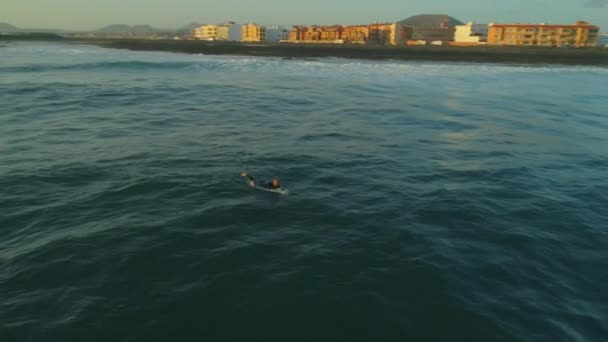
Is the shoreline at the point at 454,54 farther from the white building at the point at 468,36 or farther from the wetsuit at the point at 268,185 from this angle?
the wetsuit at the point at 268,185

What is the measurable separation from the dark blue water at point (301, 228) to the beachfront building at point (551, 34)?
139783mm

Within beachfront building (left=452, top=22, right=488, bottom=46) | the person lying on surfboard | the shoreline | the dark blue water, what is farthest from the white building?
the person lying on surfboard

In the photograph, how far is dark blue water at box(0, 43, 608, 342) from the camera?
11297 mm

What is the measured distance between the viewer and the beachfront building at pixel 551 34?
5901 inches

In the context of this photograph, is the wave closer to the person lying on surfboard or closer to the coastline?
the coastline

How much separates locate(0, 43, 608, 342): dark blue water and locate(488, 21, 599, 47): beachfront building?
13978cm

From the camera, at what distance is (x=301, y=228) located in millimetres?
16391

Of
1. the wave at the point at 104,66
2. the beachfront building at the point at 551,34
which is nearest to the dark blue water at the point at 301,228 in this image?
the wave at the point at 104,66

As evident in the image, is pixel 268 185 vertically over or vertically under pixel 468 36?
under

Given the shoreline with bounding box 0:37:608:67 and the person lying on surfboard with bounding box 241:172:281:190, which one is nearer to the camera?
the person lying on surfboard with bounding box 241:172:281:190

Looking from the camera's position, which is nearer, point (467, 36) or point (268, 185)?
point (268, 185)

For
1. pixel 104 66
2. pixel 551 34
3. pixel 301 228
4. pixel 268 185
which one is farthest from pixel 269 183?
pixel 551 34

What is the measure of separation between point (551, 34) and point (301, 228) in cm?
17403

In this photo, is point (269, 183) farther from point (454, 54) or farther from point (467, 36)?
point (467, 36)
